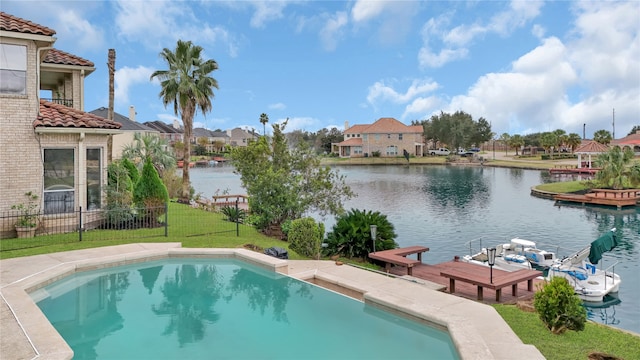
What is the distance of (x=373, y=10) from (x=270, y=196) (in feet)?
50.8

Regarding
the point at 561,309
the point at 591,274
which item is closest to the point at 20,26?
the point at 561,309

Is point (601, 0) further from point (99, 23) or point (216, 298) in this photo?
point (99, 23)

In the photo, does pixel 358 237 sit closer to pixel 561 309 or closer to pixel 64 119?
pixel 561 309

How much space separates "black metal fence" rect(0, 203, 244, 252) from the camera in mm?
15164

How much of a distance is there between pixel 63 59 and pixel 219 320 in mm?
16406

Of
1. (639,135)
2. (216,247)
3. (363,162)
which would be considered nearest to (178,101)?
(216,247)

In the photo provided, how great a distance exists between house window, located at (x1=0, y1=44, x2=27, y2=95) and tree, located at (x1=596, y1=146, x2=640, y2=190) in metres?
45.3

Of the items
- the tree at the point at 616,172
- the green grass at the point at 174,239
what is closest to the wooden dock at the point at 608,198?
the tree at the point at 616,172

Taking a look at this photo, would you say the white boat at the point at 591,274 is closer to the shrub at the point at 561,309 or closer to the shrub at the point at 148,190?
the shrub at the point at 561,309

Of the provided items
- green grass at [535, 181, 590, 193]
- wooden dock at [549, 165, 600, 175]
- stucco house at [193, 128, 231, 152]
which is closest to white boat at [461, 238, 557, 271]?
green grass at [535, 181, 590, 193]

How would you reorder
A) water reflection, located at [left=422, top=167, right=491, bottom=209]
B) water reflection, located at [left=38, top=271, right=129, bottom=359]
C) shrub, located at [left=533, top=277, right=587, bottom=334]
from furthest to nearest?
water reflection, located at [left=422, top=167, right=491, bottom=209]
shrub, located at [left=533, top=277, right=587, bottom=334]
water reflection, located at [left=38, top=271, right=129, bottom=359]

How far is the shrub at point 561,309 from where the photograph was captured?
824cm

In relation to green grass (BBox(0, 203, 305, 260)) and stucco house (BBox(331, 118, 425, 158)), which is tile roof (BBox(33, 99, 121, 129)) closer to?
green grass (BBox(0, 203, 305, 260))

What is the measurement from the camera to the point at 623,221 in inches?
1219
